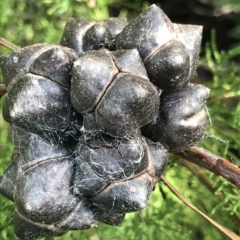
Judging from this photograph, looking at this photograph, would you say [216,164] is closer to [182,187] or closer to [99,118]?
[99,118]

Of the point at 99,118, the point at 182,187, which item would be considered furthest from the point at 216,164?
the point at 182,187

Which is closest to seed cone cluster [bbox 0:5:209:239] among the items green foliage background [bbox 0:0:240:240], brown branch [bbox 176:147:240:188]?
brown branch [bbox 176:147:240:188]

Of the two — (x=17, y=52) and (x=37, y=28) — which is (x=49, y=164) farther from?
(x=37, y=28)

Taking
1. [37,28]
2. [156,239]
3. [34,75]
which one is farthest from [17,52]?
[37,28]

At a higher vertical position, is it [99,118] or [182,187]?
[99,118]

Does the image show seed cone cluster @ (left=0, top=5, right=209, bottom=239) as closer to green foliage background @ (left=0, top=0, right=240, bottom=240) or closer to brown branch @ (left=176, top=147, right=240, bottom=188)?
brown branch @ (left=176, top=147, right=240, bottom=188)
